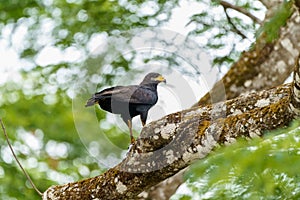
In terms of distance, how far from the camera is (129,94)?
130 inches

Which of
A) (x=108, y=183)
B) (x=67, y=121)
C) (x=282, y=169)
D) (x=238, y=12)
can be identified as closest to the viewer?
(x=282, y=169)

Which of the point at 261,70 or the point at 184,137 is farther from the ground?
the point at 261,70

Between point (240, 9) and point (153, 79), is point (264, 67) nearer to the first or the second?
point (240, 9)

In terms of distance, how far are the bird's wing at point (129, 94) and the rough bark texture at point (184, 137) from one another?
1.08ft

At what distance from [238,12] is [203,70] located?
691mm

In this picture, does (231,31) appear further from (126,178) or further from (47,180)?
(126,178)

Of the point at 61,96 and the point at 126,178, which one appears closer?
the point at 126,178

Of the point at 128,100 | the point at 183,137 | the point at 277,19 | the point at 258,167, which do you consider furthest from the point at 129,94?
the point at 277,19

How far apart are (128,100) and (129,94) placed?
0.11 ft

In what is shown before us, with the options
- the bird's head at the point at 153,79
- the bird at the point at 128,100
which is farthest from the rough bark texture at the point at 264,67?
the bird at the point at 128,100

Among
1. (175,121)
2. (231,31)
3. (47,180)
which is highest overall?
(231,31)

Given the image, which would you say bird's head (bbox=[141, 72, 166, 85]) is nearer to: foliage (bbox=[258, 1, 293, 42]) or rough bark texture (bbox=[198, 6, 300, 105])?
foliage (bbox=[258, 1, 293, 42])

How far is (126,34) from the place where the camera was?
5.69 m

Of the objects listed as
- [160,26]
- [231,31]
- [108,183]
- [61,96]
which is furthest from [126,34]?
[108,183]
